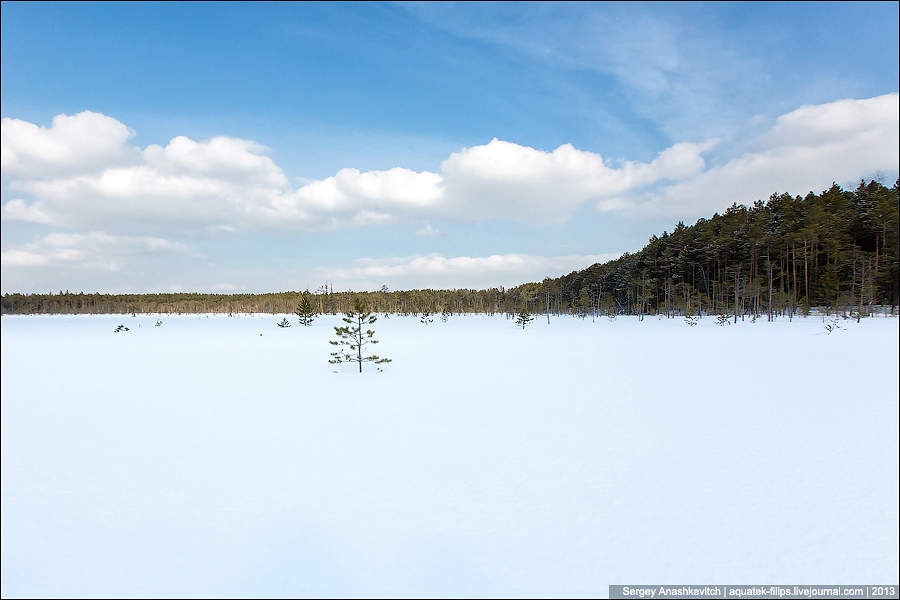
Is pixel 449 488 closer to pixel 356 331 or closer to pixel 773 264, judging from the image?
pixel 356 331

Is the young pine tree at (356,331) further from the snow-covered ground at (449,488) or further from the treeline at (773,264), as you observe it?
the treeline at (773,264)

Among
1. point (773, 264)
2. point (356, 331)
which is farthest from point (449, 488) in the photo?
point (773, 264)

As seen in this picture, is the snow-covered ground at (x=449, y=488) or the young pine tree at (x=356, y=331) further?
the young pine tree at (x=356, y=331)

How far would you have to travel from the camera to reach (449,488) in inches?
316

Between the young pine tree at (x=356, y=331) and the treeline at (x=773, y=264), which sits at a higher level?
the treeline at (x=773, y=264)

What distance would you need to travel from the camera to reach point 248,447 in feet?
34.7

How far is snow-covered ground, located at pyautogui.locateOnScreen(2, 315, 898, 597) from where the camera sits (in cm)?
567

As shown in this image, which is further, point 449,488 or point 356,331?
→ point 356,331

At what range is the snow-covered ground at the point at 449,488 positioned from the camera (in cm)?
567

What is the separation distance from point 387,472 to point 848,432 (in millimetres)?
12123

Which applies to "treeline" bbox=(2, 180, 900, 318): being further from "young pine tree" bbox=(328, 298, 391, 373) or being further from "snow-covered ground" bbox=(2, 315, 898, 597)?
"young pine tree" bbox=(328, 298, 391, 373)

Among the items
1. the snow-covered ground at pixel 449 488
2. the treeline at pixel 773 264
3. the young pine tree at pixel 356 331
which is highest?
the treeline at pixel 773 264

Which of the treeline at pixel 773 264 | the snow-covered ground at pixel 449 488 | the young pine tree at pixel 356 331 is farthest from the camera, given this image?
the treeline at pixel 773 264

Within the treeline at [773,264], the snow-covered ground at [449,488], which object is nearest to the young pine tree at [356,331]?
the snow-covered ground at [449,488]
